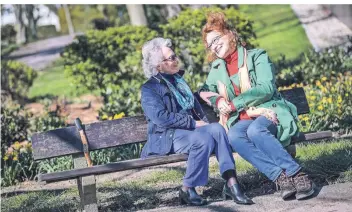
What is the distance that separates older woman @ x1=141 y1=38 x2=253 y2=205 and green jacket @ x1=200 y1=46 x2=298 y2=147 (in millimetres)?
261

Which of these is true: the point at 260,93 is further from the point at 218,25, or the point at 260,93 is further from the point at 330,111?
the point at 330,111

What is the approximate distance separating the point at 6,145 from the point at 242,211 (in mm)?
4063

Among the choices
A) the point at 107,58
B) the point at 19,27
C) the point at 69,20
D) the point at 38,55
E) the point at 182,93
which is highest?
the point at 69,20

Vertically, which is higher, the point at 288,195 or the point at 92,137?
the point at 92,137

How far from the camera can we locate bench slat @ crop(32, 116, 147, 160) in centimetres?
526

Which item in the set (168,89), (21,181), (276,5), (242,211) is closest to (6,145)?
(21,181)

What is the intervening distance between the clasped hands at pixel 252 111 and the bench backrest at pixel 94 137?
0.52 meters

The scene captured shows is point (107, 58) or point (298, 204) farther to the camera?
point (107, 58)

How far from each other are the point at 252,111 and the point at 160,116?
0.68 meters

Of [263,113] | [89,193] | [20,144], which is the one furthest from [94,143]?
[20,144]

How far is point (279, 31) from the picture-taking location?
70.3 ft

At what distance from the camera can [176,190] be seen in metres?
5.75

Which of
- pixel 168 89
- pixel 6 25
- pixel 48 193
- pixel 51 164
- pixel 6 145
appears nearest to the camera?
pixel 168 89

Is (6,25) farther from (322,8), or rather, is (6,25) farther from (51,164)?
(51,164)
